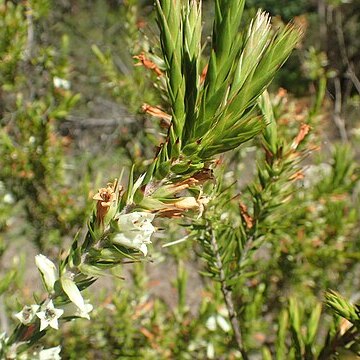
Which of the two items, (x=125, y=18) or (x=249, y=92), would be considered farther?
(x=125, y=18)

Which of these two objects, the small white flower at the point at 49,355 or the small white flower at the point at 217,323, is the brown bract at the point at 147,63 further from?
the small white flower at the point at 217,323

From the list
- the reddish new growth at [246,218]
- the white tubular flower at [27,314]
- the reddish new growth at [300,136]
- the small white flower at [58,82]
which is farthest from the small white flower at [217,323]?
the small white flower at [58,82]

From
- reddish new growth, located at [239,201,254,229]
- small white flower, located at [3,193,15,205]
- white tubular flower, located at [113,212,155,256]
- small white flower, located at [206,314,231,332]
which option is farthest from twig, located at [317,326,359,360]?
small white flower, located at [3,193,15,205]

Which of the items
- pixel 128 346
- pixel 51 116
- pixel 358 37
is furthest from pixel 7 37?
pixel 358 37

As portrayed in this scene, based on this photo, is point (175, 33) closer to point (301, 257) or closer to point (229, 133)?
point (229, 133)

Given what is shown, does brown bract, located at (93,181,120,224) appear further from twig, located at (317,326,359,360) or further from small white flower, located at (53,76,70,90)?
Answer: small white flower, located at (53,76,70,90)

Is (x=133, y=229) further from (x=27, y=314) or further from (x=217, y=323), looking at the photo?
(x=217, y=323)
